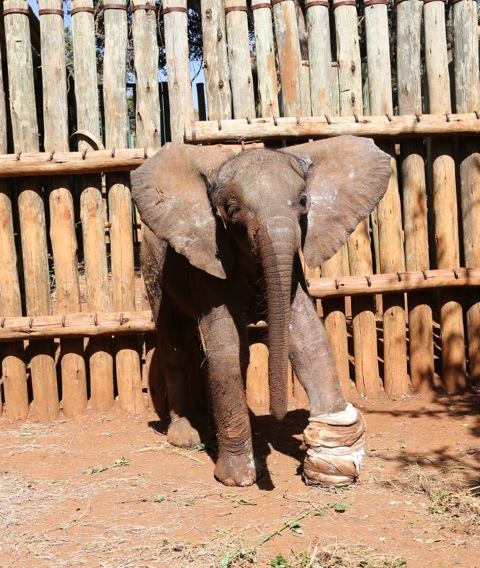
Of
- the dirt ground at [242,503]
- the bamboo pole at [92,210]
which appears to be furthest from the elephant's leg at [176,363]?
the bamboo pole at [92,210]

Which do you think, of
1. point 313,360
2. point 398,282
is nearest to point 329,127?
point 398,282

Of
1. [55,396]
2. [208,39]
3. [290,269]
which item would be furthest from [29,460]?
[208,39]

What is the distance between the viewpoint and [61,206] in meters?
6.27

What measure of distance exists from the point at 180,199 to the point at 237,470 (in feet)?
5.53

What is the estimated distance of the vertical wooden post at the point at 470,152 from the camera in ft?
20.8

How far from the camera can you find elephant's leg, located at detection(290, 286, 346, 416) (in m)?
4.45

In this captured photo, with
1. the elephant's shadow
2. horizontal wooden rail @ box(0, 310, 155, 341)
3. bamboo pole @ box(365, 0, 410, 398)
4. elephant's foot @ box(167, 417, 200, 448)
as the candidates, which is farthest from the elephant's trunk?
bamboo pole @ box(365, 0, 410, 398)

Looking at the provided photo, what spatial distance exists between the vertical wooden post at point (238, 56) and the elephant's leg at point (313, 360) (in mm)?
2298

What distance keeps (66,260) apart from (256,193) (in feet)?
9.10

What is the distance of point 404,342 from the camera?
6.44m

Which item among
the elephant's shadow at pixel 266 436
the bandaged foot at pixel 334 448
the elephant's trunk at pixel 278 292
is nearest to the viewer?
the elephant's trunk at pixel 278 292

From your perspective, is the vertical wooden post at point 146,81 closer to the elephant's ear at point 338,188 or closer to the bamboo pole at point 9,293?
the bamboo pole at point 9,293

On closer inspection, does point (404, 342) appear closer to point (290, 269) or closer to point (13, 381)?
point (290, 269)

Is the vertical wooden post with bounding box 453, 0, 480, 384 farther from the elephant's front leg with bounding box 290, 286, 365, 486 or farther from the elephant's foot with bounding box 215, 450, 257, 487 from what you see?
the elephant's foot with bounding box 215, 450, 257, 487
